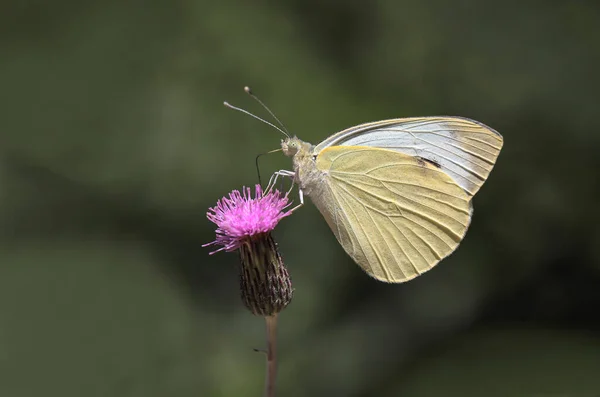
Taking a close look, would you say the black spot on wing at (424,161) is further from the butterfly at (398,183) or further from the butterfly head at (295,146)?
the butterfly head at (295,146)

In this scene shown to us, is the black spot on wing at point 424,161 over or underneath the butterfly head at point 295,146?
underneath

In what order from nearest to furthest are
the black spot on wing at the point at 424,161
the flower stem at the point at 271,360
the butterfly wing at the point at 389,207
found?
the flower stem at the point at 271,360
the butterfly wing at the point at 389,207
the black spot on wing at the point at 424,161

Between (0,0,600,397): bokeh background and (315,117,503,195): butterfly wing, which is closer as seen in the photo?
(315,117,503,195): butterfly wing

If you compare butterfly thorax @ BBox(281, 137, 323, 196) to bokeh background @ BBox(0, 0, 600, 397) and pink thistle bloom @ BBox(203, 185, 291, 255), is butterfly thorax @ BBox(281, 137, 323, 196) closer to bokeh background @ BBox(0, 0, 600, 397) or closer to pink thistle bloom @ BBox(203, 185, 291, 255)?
pink thistle bloom @ BBox(203, 185, 291, 255)

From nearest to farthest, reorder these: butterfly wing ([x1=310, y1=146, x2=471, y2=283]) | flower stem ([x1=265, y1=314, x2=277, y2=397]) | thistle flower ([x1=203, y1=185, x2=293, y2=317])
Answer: flower stem ([x1=265, y1=314, x2=277, y2=397]), thistle flower ([x1=203, y1=185, x2=293, y2=317]), butterfly wing ([x1=310, y1=146, x2=471, y2=283])

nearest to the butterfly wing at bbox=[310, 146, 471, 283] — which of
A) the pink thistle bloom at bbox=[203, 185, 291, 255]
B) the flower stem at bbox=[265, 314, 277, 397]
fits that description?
the pink thistle bloom at bbox=[203, 185, 291, 255]

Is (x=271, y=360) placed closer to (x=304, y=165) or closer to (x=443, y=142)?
(x=304, y=165)

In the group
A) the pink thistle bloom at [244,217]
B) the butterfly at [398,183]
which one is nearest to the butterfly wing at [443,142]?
the butterfly at [398,183]

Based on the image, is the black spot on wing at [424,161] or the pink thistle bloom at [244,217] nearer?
the pink thistle bloom at [244,217]
